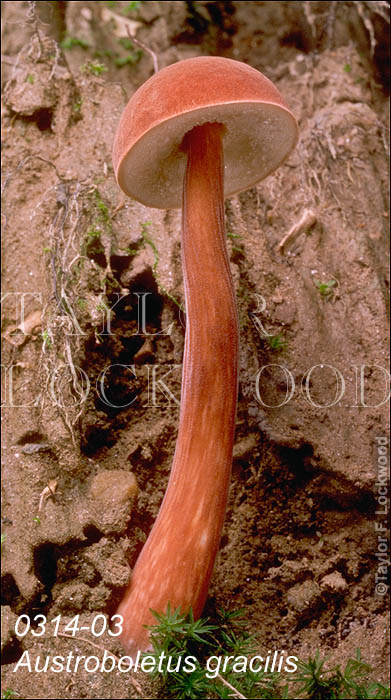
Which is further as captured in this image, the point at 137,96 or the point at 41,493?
the point at 41,493

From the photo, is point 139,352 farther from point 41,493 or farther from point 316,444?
point 316,444

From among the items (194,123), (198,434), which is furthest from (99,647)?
(194,123)

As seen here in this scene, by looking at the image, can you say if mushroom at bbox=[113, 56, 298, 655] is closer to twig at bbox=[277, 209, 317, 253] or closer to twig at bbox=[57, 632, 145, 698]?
twig at bbox=[57, 632, 145, 698]

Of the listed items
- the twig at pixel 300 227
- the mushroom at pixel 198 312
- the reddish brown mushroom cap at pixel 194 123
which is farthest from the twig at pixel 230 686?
the twig at pixel 300 227

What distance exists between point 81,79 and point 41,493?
2195 millimetres

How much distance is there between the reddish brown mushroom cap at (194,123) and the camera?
66.4 inches

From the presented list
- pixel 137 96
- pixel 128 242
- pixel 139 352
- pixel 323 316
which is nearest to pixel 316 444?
pixel 323 316

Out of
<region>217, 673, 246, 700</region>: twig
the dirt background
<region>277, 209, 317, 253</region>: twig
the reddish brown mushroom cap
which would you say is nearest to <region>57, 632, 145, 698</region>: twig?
the dirt background

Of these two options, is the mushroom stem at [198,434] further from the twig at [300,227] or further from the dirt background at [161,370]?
the twig at [300,227]

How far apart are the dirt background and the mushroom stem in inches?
5.6

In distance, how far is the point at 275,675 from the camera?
1.78m

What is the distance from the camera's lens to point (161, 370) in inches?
92.4

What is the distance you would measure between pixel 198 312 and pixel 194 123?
638 mm

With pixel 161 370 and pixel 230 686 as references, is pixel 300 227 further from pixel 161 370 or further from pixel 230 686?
pixel 230 686
